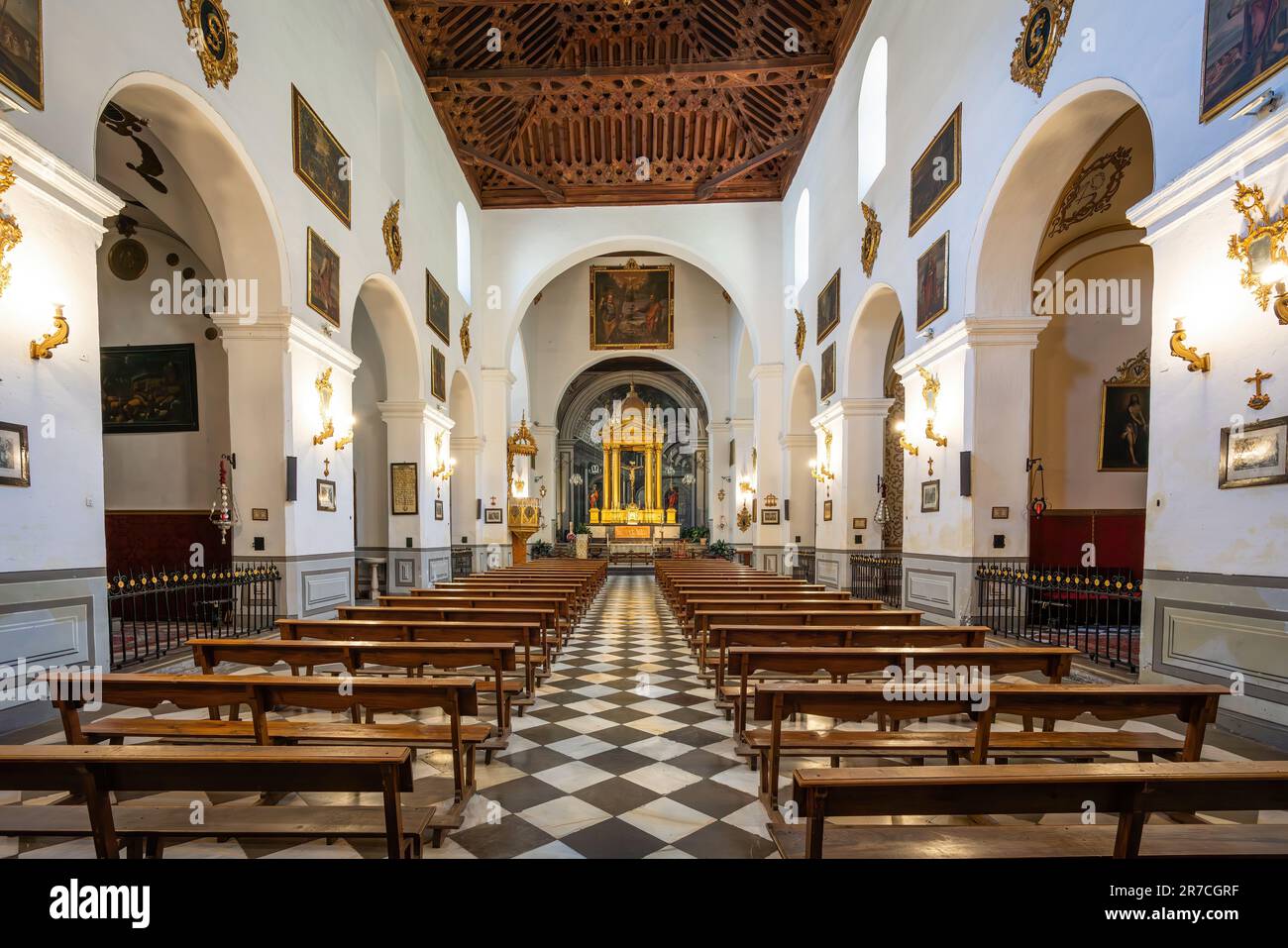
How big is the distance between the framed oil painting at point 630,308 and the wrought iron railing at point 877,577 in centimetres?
1321

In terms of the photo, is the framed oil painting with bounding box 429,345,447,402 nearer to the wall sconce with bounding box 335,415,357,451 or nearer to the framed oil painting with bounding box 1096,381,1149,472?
the wall sconce with bounding box 335,415,357,451

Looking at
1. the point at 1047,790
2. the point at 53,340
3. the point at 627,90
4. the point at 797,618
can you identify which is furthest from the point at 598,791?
the point at 627,90

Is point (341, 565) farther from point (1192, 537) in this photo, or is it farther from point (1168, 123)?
point (1168, 123)

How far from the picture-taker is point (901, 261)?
28.1 ft

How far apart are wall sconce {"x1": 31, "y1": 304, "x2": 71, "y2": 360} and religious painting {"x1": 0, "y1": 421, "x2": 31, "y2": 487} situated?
47 cm

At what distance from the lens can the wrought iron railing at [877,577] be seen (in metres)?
9.36

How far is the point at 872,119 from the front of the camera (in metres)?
10.2

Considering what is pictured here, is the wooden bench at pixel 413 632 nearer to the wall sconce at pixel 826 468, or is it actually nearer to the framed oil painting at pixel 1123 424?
the wall sconce at pixel 826 468

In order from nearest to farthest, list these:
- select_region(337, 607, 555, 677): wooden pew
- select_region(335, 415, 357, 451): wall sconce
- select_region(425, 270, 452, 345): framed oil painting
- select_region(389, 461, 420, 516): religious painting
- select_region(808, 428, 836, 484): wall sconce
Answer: select_region(337, 607, 555, 677): wooden pew < select_region(335, 415, 357, 451): wall sconce < select_region(389, 461, 420, 516): religious painting < select_region(808, 428, 836, 484): wall sconce < select_region(425, 270, 452, 345): framed oil painting

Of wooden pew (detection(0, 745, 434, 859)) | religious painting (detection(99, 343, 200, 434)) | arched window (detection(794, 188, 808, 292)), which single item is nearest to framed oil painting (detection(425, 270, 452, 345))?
religious painting (detection(99, 343, 200, 434))

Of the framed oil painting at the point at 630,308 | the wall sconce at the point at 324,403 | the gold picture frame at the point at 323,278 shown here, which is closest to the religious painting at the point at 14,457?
the wall sconce at the point at 324,403

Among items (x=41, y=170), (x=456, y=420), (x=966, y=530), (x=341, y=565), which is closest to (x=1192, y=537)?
(x=966, y=530)

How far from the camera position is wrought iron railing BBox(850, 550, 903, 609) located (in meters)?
9.36

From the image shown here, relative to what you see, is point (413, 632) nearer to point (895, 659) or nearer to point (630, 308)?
point (895, 659)
